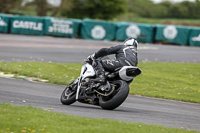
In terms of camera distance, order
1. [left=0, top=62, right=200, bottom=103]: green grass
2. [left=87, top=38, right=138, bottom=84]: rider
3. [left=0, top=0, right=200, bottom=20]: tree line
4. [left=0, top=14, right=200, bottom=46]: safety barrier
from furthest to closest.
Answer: [left=0, top=0, right=200, bottom=20]: tree line
[left=0, top=14, right=200, bottom=46]: safety barrier
[left=0, top=62, right=200, bottom=103]: green grass
[left=87, top=38, right=138, bottom=84]: rider

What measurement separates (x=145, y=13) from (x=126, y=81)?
4032 inches

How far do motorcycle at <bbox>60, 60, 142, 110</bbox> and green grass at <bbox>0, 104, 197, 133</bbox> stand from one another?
1.14 meters

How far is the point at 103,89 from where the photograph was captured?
8.12 metres

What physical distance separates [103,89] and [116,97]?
1.34 ft

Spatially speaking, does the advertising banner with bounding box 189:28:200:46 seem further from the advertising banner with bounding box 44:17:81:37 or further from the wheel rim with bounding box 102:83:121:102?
the wheel rim with bounding box 102:83:121:102

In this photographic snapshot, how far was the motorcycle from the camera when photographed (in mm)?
7938

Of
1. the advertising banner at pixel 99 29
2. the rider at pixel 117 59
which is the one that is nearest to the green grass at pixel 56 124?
the rider at pixel 117 59

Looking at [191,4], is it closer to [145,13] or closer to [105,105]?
[145,13]

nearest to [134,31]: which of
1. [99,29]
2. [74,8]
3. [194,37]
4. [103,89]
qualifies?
[99,29]

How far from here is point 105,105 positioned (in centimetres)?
820

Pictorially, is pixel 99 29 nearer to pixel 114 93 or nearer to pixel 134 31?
pixel 134 31

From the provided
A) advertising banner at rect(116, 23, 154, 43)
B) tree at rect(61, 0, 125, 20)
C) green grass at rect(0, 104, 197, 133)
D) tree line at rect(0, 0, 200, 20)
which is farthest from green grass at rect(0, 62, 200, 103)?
tree at rect(61, 0, 125, 20)

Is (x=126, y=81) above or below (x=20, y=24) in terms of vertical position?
above

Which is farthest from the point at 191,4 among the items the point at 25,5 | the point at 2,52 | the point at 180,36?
the point at 2,52
